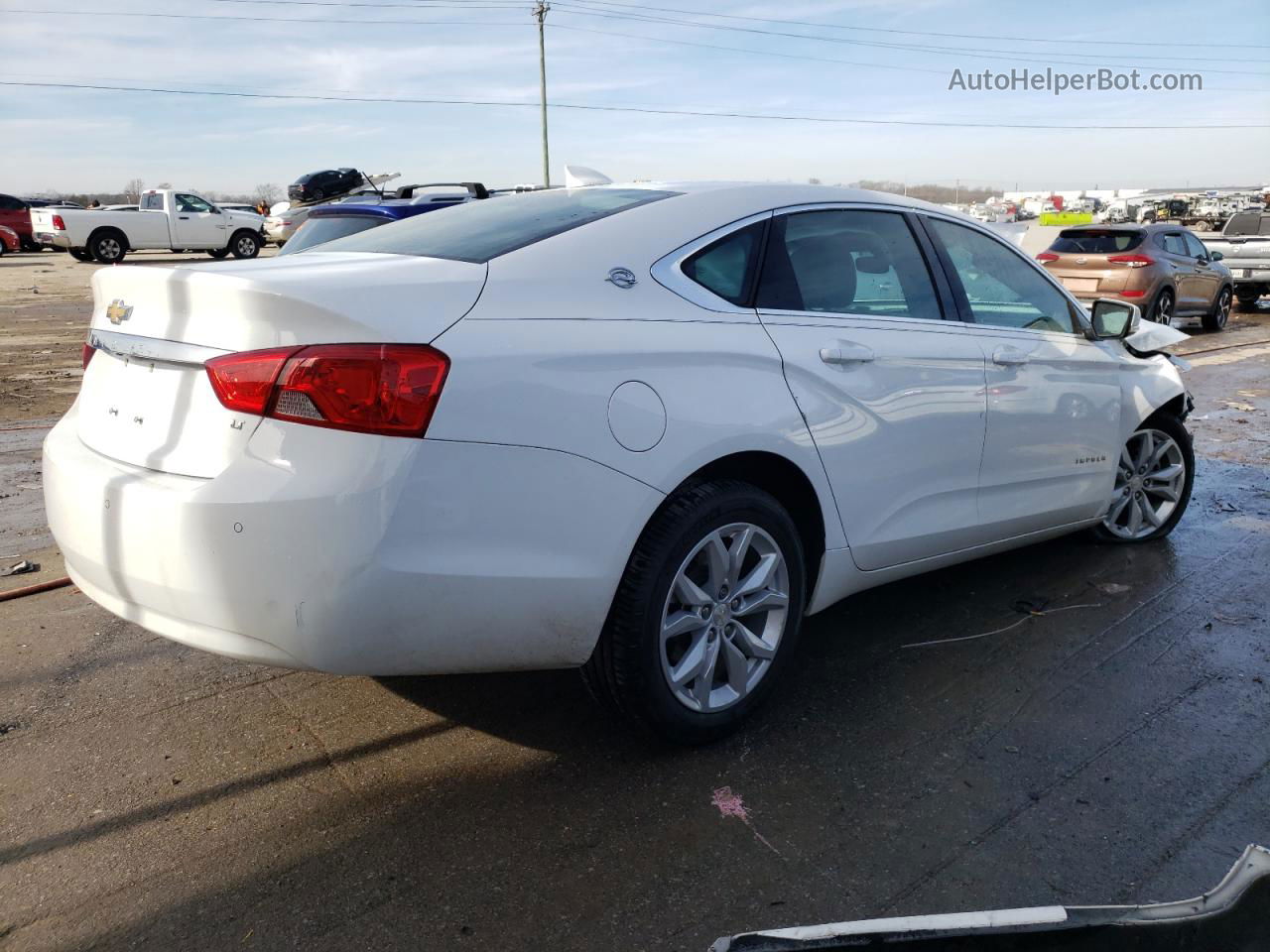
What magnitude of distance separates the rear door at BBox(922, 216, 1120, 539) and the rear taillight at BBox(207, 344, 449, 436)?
7.62 feet

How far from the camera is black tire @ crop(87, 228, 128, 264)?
89.6 ft

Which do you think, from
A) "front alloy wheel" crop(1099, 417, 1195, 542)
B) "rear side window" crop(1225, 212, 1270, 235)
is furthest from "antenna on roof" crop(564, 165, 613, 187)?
"rear side window" crop(1225, 212, 1270, 235)

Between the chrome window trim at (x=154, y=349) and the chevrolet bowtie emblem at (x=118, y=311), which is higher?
the chevrolet bowtie emblem at (x=118, y=311)

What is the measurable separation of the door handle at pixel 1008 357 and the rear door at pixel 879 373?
119mm

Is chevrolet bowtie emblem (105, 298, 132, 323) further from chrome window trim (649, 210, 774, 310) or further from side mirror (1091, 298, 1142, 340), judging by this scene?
side mirror (1091, 298, 1142, 340)

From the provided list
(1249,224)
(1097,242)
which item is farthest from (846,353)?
(1249,224)

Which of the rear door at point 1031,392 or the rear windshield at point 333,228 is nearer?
the rear door at point 1031,392

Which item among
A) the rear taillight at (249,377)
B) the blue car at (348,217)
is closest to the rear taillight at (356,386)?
the rear taillight at (249,377)

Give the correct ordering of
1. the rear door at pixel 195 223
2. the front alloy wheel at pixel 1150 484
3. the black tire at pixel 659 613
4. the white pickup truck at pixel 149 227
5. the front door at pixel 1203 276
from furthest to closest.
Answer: the rear door at pixel 195 223, the white pickup truck at pixel 149 227, the front door at pixel 1203 276, the front alloy wheel at pixel 1150 484, the black tire at pixel 659 613

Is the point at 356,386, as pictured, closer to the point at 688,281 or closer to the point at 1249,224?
the point at 688,281

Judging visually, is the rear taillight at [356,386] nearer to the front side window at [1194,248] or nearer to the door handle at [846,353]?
the door handle at [846,353]

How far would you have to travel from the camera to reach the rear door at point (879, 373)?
335 centimetres

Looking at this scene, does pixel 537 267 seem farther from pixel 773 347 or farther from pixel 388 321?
pixel 773 347

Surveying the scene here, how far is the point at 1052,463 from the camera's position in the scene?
4.37 metres
